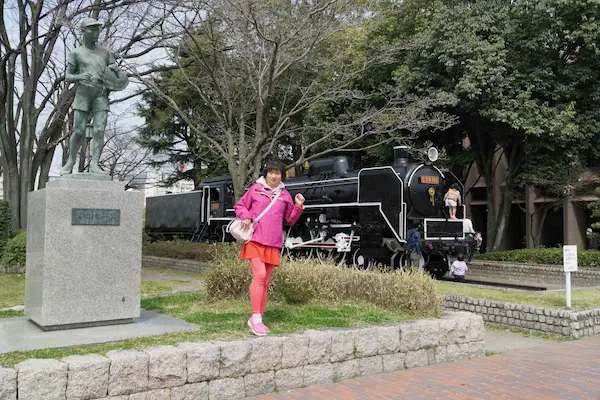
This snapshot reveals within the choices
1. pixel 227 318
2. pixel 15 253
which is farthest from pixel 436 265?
pixel 15 253

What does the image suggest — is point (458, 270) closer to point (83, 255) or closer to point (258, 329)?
point (258, 329)

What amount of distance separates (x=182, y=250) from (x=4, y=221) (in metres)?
5.35

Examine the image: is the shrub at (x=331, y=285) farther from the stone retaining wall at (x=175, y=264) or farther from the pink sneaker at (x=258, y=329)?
the stone retaining wall at (x=175, y=264)

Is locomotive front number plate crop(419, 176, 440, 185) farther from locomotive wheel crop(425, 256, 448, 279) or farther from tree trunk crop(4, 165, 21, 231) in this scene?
tree trunk crop(4, 165, 21, 231)

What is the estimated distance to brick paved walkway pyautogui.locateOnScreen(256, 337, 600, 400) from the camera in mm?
4879

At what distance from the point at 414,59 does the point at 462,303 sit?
39.0ft

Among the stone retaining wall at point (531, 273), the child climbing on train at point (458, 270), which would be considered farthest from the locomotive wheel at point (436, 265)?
the stone retaining wall at point (531, 273)

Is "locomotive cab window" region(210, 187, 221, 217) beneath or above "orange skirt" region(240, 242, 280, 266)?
above

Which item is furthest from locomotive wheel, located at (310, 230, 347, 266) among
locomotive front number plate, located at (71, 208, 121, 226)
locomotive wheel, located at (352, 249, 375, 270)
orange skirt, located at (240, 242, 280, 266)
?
orange skirt, located at (240, 242, 280, 266)

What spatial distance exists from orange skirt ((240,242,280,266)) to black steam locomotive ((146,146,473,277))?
6997mm

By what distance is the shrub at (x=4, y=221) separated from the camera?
1470cm

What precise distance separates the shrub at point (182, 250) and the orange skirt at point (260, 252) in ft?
34.4

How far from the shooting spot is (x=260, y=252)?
5414 millimetres

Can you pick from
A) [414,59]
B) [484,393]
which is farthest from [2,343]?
[414,59]
